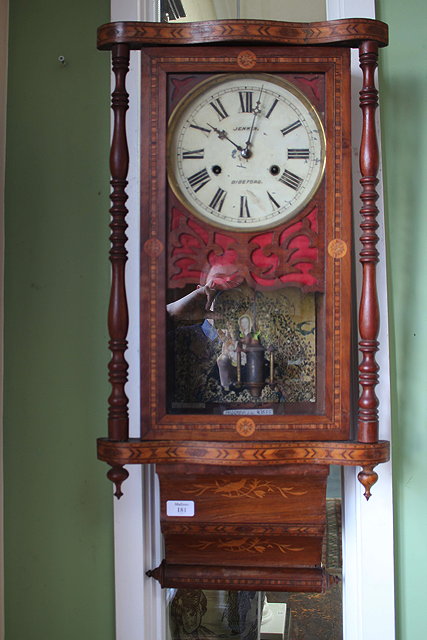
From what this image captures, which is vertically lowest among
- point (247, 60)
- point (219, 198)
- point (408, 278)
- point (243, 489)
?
point (243, 489)

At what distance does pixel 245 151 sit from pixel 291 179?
114 mm

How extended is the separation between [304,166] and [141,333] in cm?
49

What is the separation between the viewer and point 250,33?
1.52 metres

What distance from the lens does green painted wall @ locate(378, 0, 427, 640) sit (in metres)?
1.69

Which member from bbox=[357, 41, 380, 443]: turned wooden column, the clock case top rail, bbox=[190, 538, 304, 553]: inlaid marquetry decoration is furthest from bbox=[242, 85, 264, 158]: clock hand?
bbox=[190, 538, 304, 553]: inlaid marquetry decoration

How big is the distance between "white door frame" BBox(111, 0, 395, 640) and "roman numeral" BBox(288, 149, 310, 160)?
202mm

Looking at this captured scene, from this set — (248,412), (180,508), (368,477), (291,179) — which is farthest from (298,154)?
(180,508)

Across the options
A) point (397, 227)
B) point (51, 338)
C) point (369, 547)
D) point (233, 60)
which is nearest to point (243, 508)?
point (369, 547)

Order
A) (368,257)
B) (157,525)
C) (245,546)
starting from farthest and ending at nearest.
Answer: (157,525) < (245,546) < (368,257)

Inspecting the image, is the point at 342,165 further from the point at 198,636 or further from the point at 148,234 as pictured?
the point at 198,636

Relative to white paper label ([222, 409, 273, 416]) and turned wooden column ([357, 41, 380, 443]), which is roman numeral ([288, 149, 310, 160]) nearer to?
turned wooden column ([357, 41, 380, 443])

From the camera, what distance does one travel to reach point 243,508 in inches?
62.7

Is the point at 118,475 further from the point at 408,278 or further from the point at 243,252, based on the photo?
the point at 408,278

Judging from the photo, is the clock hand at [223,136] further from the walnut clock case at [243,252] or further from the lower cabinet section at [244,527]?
the lower cabinet section at [244,527]
